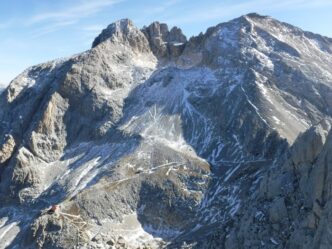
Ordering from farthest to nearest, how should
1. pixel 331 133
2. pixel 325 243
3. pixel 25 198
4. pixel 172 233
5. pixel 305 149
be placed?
pixel 25 198, pixel 172 233, pixel 305 149, pixel 331 133, pixel 325 243

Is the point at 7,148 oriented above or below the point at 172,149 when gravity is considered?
above

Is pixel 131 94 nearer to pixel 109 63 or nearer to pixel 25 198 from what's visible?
pixel 109 63

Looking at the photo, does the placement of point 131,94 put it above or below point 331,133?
below

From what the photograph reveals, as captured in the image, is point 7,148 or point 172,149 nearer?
point 172,149

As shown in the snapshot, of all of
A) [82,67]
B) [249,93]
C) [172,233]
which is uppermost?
[82,67]

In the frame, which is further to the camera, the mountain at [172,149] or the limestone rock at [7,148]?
the limestone rock at [7,148]

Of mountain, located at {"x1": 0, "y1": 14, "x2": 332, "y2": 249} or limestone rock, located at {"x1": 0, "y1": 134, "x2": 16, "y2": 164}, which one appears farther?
limestone rock, located at {"x1": 0, "y1": 134, "x2": 16, "y2": 164}

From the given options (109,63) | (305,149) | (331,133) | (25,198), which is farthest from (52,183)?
(331,133)

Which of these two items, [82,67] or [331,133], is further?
[82,67]
